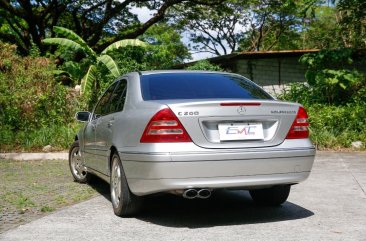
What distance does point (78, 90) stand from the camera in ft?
51.5

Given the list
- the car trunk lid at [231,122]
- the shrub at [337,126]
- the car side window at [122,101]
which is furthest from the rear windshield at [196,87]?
the shrub at [337,126]

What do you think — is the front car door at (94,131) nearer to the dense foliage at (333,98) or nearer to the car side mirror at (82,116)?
the car side mirror at (82,116)

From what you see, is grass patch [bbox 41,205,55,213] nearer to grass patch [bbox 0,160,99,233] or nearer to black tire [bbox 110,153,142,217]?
grass patch [bbox 0,160,99,233]

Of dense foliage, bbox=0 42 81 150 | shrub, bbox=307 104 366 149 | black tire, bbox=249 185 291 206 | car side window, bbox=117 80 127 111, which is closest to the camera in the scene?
car side window, bbox=117 80 127 111

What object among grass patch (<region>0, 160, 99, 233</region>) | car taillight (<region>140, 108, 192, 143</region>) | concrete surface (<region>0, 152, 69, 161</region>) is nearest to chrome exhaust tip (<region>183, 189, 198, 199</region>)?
car taillight (<region>140, 108, 192, 143</region>)

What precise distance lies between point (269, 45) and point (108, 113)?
124 ft

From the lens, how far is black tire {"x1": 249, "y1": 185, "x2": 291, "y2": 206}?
584 centimetres

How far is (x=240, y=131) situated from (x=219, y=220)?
1.05 metres

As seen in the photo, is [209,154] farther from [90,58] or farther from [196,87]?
[90,58]

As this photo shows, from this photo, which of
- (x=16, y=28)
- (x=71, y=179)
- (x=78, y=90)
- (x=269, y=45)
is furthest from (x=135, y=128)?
(x=269, y=45)

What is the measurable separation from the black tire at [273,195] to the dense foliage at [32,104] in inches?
301

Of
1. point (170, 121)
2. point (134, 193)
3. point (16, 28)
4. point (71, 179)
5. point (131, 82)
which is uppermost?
point (16, 28)

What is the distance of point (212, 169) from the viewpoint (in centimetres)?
463

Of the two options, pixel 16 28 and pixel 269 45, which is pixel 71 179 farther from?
pixel 269 45
